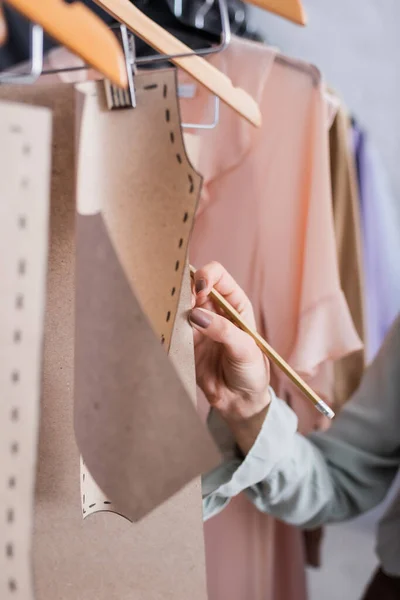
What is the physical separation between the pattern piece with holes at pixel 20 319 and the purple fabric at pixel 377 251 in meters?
0.87

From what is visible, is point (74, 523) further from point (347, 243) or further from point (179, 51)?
point (347, 243)

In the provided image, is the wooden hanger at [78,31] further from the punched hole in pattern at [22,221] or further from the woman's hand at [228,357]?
the woman's hand at [228,357]

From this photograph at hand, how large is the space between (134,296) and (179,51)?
0.22m

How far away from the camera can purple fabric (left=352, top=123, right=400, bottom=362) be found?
3.45 ft

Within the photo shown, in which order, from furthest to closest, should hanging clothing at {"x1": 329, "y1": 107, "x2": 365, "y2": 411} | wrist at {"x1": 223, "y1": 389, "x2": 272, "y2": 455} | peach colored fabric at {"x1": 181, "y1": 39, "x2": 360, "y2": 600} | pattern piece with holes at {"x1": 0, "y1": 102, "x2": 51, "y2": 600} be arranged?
hanging clothing at {"x1": 329, "y1": 107, "x2": 365, "y2": 411} → peach colored fabric at {"x1": 181, "y1": 39, "x2": 360, "y2": 600} → wrist at {"x1": 223, "y1": 389, "x2": 272, "y2": 455} → pattern piece with holes at {"x1": 0, "y1": 102, "x2": 51, "y2": 600}

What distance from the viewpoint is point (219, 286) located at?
47 centimetres

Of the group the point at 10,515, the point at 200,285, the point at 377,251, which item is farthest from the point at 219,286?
the point at 377,251

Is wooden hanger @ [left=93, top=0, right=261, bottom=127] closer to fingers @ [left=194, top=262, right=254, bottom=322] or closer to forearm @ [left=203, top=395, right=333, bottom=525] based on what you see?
fingers @ [left=194, top=262, right=254, bottom=322]

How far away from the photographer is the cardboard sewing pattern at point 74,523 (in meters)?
0.42

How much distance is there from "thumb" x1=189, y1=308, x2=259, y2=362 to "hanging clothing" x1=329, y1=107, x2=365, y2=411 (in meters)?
A: 0.45

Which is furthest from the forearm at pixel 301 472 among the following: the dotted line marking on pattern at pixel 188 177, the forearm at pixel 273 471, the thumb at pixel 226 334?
the dotted line marking on pattern at pixel 188 177

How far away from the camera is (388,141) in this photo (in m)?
1.28

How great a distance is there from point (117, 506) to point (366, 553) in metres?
1.41

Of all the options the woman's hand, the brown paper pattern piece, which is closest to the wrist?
the woman's hand
